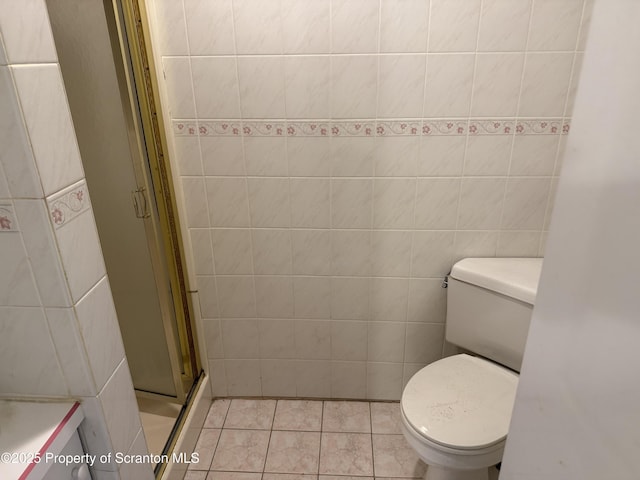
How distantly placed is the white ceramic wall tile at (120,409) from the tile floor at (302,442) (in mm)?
656

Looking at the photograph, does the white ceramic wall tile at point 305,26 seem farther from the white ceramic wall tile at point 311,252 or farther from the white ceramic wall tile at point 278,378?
the white ceramic wall tile at point 278,378

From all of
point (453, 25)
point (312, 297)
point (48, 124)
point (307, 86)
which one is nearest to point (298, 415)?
point (312, 297)

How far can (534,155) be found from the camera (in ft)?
4.88

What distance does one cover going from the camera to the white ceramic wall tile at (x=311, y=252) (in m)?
1.64

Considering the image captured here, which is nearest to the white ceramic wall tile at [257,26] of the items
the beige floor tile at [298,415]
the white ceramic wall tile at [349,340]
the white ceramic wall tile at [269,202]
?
the white ceramic wall tile at [269,202]

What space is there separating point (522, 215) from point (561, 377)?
124cm

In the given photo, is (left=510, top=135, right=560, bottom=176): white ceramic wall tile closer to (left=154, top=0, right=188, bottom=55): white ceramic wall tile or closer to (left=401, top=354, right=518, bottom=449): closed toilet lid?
(left=401, top=354, right=518, bottom=449): closed toilet lid

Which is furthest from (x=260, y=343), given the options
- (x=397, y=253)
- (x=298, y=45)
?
(x=298, y=45)

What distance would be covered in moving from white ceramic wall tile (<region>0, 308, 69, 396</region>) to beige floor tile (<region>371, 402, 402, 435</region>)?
4.13 ft

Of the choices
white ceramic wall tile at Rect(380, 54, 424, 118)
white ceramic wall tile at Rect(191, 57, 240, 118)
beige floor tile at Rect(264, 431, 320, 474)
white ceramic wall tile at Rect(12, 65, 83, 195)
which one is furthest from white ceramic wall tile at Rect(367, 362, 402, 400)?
white ceramic wall tile at Rect(12, 65, 83, 195)

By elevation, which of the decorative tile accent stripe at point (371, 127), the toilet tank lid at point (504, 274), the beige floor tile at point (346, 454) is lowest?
the beige floor tile at point (346, 454)

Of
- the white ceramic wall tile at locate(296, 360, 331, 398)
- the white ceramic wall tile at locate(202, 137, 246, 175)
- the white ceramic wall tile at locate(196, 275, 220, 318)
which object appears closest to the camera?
the white ceramic wall tile at locate(202, 137, 246, 175)

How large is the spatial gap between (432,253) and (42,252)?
49.6 inches

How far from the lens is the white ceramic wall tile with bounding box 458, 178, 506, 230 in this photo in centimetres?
153
